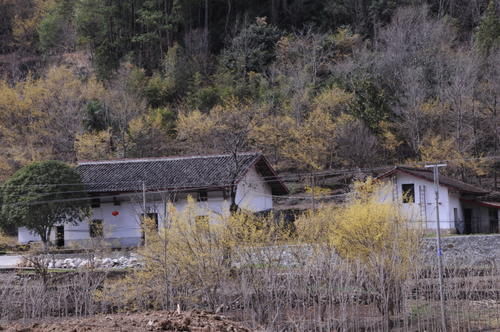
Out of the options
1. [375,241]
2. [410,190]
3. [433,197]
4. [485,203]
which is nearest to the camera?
[375,241]

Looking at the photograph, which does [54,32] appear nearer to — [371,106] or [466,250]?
[371,106]

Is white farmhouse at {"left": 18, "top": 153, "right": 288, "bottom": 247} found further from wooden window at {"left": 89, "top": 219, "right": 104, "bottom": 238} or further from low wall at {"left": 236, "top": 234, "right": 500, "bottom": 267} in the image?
low wall at {"left": 236, "top": 234, "right": 500, "bottom": 267}

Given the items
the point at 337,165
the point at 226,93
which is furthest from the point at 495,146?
the point at 226,93

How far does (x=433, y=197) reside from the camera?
117 ft

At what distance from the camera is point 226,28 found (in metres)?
61.5

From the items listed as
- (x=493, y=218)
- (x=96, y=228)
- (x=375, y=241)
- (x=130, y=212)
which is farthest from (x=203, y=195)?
(x=493, y=218)

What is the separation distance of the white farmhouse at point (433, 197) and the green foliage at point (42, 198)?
1575 centimetres

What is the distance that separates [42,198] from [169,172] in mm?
6520

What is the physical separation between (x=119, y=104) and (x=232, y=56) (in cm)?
1186

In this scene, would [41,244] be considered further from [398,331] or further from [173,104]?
[173,104]

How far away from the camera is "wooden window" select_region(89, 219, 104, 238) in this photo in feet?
111

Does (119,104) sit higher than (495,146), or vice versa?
(119,104)

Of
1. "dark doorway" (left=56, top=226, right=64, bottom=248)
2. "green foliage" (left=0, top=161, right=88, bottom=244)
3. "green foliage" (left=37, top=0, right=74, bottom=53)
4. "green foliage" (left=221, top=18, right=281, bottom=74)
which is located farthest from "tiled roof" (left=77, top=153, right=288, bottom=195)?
"green foliage" (left=37, top=0, right=74, bottom=53)

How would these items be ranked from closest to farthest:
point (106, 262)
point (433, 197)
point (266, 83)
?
point (106, 262), point (433, 197), point (266, 83)
